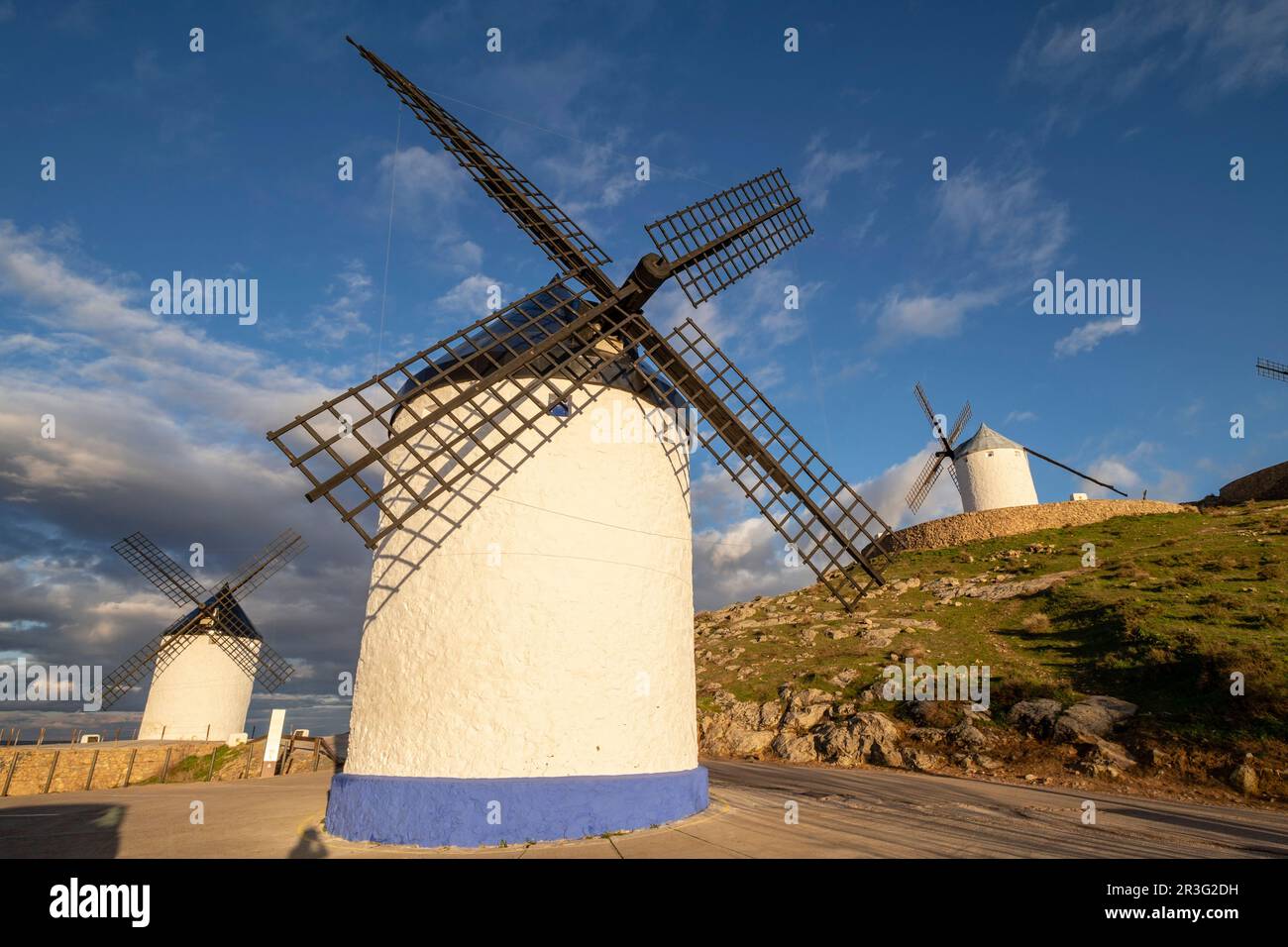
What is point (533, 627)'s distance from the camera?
26.4ft

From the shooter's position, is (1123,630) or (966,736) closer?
(966,736)

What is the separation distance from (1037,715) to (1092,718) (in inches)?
45.7

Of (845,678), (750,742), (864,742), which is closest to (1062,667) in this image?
(845,678)

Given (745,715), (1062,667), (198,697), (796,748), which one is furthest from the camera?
(198,697)

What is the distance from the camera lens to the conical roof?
138 ft

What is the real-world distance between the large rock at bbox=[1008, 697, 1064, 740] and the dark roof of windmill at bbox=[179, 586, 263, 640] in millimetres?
33775

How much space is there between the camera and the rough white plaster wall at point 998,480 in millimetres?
40906

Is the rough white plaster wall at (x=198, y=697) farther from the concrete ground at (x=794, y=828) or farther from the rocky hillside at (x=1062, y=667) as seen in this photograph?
the rocky hillside at (x=1062, y=667)

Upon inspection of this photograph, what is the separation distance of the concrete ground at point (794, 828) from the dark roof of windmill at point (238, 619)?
17.8 metres

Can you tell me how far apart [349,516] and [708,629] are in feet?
96.2

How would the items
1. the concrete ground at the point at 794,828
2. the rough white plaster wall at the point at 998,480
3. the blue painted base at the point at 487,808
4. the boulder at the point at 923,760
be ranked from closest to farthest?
the concrete ground at the point at 794,828
the blue painted base at the point at 487,808
the boulder at the point at 923,760
the rough white plaster wall at the point at 998,480

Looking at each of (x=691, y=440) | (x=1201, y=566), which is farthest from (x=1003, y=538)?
(x=691, y=440)

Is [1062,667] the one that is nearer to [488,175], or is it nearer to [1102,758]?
[1102,758]

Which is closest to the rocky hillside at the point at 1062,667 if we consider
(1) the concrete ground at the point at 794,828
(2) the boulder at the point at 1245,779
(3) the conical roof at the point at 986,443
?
(2) the boulder at the point at 1245,779
